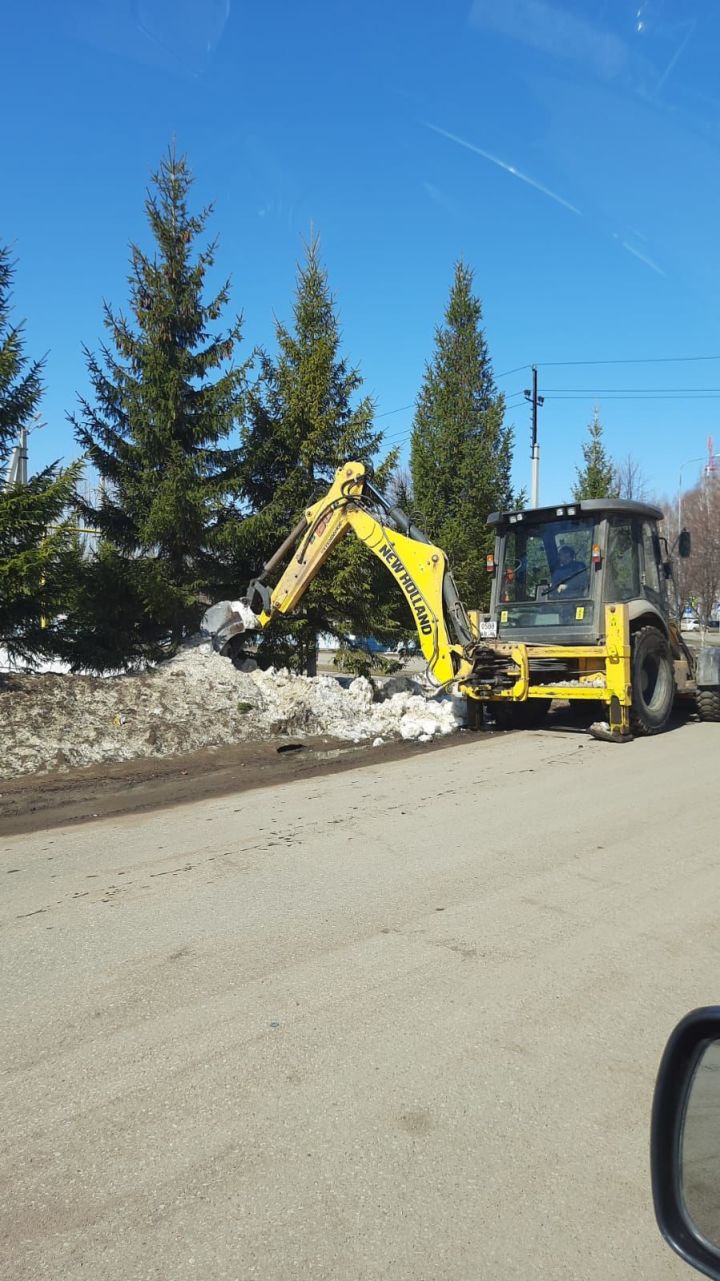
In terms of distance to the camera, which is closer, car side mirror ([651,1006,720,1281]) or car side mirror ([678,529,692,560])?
car side mirror ([651,1006,720,1281])

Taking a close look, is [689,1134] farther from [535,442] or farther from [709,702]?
[535,442]

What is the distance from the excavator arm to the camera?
39.0ft

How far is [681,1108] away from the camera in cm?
180

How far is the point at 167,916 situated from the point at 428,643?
7.40 m

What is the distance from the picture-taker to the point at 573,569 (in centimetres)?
1187

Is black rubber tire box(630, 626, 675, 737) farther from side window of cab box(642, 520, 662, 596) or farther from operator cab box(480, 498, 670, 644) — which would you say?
side window of cab box(642, 520, 662, 596)

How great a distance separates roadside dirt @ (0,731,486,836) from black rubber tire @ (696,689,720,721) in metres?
3.53

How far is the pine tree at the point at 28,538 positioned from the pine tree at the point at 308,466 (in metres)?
3.99

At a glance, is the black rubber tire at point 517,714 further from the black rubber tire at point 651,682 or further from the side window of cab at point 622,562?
the side window of cab at point 622,562

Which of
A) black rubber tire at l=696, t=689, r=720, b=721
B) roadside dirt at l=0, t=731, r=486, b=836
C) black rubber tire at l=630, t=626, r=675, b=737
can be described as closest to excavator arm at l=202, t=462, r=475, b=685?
roadside dirt at l=0, t=731, r=486, b=836

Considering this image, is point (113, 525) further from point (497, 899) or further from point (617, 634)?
point (497, 899)

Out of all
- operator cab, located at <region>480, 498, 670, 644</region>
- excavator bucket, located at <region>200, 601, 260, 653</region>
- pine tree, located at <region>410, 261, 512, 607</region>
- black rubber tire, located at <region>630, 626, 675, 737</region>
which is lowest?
black rubber tire, located at <region>630, 626, 675, 737</region>

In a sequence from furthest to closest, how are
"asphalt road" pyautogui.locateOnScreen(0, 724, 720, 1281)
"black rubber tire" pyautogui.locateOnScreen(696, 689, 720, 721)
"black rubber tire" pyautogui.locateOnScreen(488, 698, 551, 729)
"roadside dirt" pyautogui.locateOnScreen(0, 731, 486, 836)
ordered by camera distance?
"black rubber tire" pyautogui.locateOnScreen(696, 689, 720, 721)
"black rubber tire" pyautogui.locateOnScreen(488, 698, 551, 729)
"roadside dirt" pyautogui.locateOnScreen(0, 731, 486, 836)
"asphalt road" pyautogui.locateOnScreen(0, 724, 720, 1281)

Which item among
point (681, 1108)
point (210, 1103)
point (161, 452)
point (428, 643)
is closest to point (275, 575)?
point (161, 452)
